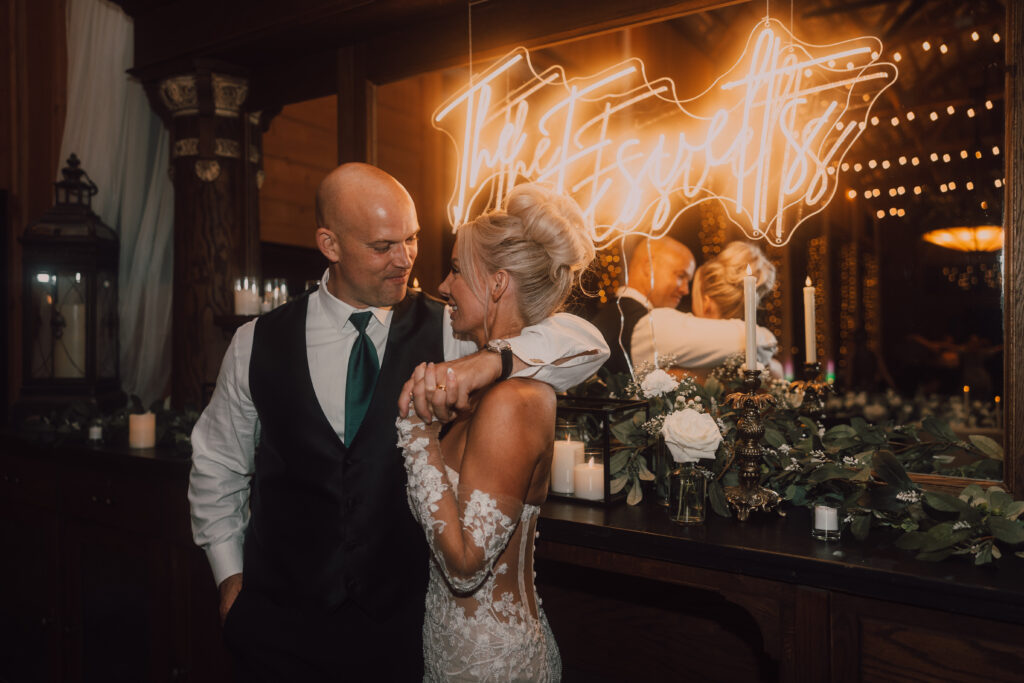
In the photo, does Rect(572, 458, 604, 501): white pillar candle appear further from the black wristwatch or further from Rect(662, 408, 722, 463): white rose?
the black wristwatch

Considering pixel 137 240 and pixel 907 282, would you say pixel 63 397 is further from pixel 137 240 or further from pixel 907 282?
pixel 907 282

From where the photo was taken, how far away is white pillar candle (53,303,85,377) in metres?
3.88

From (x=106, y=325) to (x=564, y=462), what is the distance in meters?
3.03

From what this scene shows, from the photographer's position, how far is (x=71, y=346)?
3.89m

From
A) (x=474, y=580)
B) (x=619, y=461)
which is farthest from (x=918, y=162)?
(x=474, y=580)

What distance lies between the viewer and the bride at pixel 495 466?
1371mm

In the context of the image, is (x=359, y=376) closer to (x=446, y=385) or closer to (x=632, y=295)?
(x=446, y=385)

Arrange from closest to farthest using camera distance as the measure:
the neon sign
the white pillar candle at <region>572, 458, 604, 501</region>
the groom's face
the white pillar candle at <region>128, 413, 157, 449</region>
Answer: the groom's face < the white pillar candle at <region>572, 458, 604, 501</region> < the neon sign < the white pillar candle at <region>128, 413, 157, 449</region>

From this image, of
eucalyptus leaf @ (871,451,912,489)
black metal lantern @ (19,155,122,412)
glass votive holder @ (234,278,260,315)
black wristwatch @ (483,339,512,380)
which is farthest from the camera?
black metal lantern @ (19,155,122,412)

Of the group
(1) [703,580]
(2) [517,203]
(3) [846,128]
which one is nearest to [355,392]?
(2) [517,203]

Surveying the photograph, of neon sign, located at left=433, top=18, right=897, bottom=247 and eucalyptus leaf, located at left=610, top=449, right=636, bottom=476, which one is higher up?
neon sign, located at left=433, top=18, right=897, bottom=247

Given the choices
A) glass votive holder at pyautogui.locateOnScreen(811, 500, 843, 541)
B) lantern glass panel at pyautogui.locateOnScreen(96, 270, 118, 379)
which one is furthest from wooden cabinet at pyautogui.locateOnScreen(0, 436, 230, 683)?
glass votive holder at pyautogui.locateOnScreen(811, 500, 843, 541)

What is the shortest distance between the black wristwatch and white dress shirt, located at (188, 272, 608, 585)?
15.9 inches

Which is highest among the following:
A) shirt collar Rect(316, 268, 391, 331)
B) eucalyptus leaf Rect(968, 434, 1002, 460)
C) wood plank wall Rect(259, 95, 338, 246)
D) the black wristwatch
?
wood plank wall Rect(259, 95, 338, 246)
